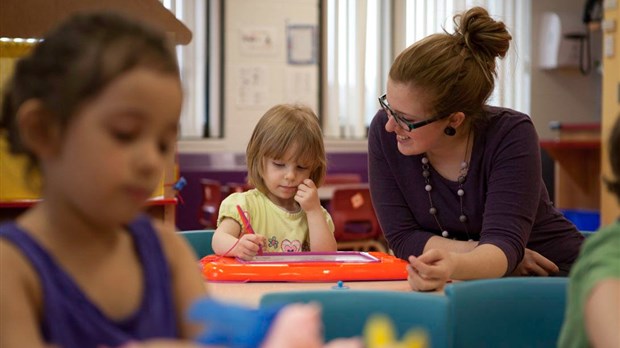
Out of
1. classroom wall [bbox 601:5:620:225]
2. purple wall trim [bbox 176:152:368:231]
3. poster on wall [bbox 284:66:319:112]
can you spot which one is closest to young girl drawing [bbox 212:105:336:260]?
classroom wall [bbox 601:5:620:225]

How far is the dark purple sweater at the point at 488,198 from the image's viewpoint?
1.78 m

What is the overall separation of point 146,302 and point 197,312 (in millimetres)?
197

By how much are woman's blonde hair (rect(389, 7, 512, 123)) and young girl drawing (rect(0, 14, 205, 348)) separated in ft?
3.68

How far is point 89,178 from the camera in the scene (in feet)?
2.35

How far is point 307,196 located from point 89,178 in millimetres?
1432

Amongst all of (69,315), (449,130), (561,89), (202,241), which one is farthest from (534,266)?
(561,89)

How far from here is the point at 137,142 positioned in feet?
2.31

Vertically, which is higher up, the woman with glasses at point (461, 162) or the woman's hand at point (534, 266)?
the woman with glasses at point (461, 162)

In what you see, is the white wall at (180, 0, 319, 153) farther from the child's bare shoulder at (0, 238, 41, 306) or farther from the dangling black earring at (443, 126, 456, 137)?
the child's bare shoulder at (0, 238, 41, 306)

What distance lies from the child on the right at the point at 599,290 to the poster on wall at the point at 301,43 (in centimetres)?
623

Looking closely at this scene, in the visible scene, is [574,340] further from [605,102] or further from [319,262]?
[605,102]

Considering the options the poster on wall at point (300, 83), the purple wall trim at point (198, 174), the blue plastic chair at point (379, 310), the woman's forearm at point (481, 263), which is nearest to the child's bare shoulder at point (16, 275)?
the blue plastic chair at point (379, 310)

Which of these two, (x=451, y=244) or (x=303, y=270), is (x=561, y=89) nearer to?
(x=451, y=244)

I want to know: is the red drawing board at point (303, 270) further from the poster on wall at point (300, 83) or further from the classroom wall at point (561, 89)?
the classroom wall at point (561, 89)
